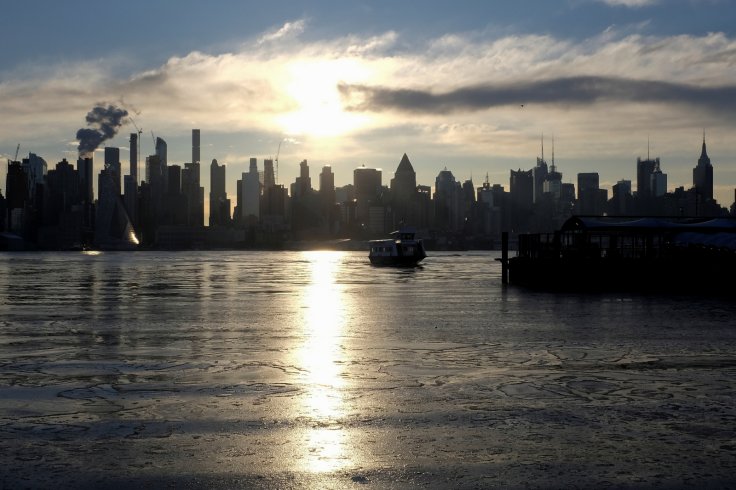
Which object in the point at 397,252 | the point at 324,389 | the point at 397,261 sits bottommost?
the point at 397,261

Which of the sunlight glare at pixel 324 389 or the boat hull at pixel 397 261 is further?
the boat hull at pixel 397 261

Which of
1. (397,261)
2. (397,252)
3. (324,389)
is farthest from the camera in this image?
(397,252)

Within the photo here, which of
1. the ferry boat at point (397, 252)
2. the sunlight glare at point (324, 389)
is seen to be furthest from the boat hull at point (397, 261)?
the sunlight glare at point (324, 389)

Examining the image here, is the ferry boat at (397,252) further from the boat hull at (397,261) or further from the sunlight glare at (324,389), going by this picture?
the sunlight glare at (324,389)

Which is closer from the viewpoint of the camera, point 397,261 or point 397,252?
point 397,261

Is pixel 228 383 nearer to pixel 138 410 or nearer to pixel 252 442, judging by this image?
pixel 138 410

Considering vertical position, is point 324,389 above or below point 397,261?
above

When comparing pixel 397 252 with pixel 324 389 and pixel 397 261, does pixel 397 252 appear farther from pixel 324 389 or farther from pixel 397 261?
pixel 324 389

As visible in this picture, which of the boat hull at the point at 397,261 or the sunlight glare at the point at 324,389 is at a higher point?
the sunlight glare at the point at 324,389

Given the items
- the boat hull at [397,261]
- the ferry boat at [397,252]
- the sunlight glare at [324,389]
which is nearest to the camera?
the sunlight glare at [324,389]

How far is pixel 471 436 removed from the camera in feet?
43.2

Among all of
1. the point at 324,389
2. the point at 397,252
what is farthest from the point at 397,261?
the point at 324,389

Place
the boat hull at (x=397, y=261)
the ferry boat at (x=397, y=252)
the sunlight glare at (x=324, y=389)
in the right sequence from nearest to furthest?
1. the sunlight glare at (x=324, y=389)
2. the boat hull at (x=397, y=261)
3. the ferry boat at (x=397, y=252)

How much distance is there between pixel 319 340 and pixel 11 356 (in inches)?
383
